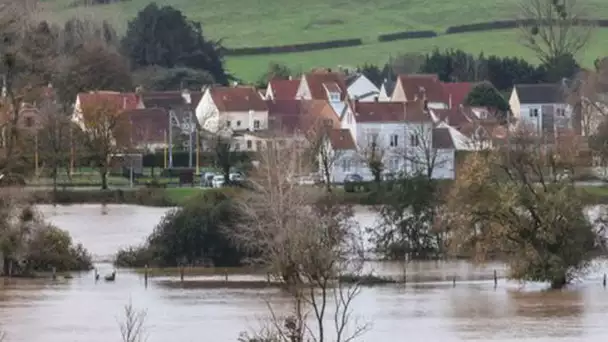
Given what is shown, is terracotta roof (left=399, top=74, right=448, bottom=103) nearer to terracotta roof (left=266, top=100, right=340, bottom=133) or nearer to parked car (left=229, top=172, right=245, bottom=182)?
terracotta roof (left=266, top=100, right=340, bottom=133)

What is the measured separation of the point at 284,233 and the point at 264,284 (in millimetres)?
1626

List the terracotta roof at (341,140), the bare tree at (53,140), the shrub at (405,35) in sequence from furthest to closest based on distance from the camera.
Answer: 1. the shrub at (405,35)
2. the terracotta roof at (341,140)
3. the bare tree at (53,140)

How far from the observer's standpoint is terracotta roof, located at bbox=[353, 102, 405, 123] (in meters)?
69.6

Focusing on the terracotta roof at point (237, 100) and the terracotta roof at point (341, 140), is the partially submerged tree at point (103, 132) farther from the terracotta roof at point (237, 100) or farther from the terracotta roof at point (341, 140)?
the terracotta roof at point (237, 100)

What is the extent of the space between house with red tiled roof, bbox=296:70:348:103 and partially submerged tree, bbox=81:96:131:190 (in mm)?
12166

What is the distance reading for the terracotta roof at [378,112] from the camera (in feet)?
228

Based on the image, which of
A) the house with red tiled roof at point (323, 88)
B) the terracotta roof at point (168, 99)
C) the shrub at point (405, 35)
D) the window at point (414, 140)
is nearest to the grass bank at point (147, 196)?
the window at point (414, 140)

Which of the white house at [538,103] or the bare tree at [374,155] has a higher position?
the white house at [538,103]

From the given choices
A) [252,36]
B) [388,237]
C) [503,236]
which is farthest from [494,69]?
[503,236]

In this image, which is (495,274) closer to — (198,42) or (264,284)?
(264,284)

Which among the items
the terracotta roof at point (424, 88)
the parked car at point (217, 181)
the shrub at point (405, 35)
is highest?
the shrub at point (405, 35)

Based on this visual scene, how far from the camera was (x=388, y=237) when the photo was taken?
46.6 metres

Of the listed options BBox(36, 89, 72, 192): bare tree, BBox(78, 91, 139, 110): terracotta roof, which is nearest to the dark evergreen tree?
BBox(78, 91, 139, 110): terracotta roof

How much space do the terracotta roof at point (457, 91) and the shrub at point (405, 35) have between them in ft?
96.3
